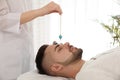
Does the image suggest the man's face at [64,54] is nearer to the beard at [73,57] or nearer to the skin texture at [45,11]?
Result: the beard at [73,57]

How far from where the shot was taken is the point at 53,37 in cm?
283

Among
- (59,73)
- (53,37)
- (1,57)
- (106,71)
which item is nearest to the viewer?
(106,71)

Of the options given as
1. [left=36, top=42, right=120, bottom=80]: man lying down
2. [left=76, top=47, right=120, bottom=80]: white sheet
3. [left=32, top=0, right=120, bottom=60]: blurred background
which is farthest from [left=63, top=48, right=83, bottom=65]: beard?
[left=32, top=0, right=120, bottom=60]: blurred background

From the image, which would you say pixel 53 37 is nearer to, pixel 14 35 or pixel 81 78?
pixel 14 35

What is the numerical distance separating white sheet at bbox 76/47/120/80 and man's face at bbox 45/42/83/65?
0.22 m

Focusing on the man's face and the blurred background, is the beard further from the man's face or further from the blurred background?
the blurred background

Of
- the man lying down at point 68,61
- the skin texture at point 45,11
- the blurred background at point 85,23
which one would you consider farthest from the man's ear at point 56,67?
the blurred background at point 85,23

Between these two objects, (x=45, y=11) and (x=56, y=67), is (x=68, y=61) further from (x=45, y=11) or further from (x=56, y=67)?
(x=45, y=11)

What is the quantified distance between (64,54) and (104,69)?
0.40 meters

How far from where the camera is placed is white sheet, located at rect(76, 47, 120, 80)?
1.41 m

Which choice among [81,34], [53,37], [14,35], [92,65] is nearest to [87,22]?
[81,34]

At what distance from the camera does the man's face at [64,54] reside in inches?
69.4

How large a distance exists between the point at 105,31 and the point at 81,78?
1.52 m

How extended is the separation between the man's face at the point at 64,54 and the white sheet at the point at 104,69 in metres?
0.22
